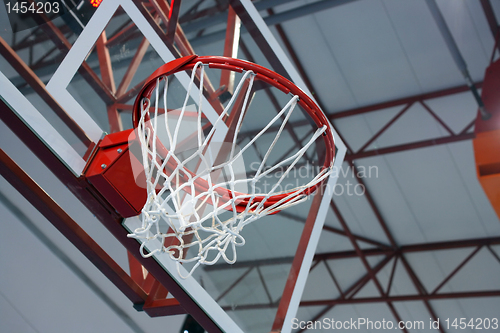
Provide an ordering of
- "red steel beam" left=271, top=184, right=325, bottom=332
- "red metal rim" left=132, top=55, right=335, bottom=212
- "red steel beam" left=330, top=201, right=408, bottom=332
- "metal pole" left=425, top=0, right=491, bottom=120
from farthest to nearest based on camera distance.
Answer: "red steel beam" left=330, top=201, right=408, bottom=332
"metal pole" left=425, top=0, right=491, bottom=120
"red steel beam" left=271, top=184, right=325, bottom=332
"red metal rim" left=132, top=55, right=335, bottom=212

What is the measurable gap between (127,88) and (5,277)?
6.30ft

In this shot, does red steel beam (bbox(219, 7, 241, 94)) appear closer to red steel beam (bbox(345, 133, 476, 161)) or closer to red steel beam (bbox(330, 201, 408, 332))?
red steel beam (bbox(345, 133, 476, 161))

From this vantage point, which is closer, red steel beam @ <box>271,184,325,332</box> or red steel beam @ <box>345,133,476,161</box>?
red steel beam @ <box>271,184,325,332</box>

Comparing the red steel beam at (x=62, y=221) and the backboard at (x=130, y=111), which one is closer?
the backboard at (x=130, y=111)

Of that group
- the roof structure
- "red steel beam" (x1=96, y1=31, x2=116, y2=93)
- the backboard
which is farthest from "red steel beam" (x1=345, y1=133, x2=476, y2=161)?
"red steel beam" (x1=96, y1=31, x2=116, y2=93)

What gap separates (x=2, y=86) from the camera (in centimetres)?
167

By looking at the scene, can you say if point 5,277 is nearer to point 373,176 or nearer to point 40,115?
point 40,115

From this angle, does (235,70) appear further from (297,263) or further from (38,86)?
(297,263)

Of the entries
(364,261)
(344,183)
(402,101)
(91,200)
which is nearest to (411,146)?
(402,101)

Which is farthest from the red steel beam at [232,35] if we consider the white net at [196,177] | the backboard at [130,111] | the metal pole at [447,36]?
the metal pole at [447,36]

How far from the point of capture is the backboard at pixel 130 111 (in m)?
1.75

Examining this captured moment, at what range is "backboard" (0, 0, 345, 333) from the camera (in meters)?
1.75

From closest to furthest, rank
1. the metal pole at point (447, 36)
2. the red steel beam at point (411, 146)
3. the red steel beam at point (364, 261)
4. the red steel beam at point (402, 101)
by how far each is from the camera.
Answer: the metal pole at point (447, 36), the red steel beam at point (402, 101), the red steel beam at point (411, 146), the red steel beam at point (364, 261)

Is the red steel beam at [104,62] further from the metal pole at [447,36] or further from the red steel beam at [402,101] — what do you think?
the red steel beam at [402,101]
